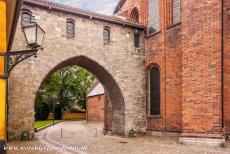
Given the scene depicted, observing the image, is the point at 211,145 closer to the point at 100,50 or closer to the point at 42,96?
the point at 100,50

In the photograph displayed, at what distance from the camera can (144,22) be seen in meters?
20.2

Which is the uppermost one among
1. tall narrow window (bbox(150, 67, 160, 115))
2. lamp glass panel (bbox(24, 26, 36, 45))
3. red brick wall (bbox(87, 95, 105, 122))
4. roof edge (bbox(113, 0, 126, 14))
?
roof edge (bbox(113, 0, 126, 14))

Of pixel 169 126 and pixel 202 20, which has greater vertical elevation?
pixel 202 20

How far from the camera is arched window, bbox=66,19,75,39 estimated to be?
56.5 feet

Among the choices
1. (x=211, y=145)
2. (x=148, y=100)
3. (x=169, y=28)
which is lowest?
(x=211, y=145)

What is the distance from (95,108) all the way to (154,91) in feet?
76.2

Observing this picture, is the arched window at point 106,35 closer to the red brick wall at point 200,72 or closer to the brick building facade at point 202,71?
the brick building facade at point 202,71

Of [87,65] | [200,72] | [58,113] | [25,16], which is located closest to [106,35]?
[87,65]

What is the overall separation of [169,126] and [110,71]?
15.4 feet

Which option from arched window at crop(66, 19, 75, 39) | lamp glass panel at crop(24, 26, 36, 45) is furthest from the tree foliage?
lamp glass panel at crop(24, 26, 36, 45)

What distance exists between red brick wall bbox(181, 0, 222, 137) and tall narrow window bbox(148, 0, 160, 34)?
4.05m

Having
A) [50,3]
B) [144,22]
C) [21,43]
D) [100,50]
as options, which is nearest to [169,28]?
[144,22]

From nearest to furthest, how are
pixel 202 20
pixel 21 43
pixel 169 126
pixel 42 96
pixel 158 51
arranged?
pixel 202 20 < pixel 21 43 < pixel 169 126 < pixel 158 51 < pixel 42 96

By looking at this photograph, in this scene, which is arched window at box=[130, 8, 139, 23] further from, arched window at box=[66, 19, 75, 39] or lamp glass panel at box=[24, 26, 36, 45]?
lamp glass panel at box=[24, 26, 36, 45]
